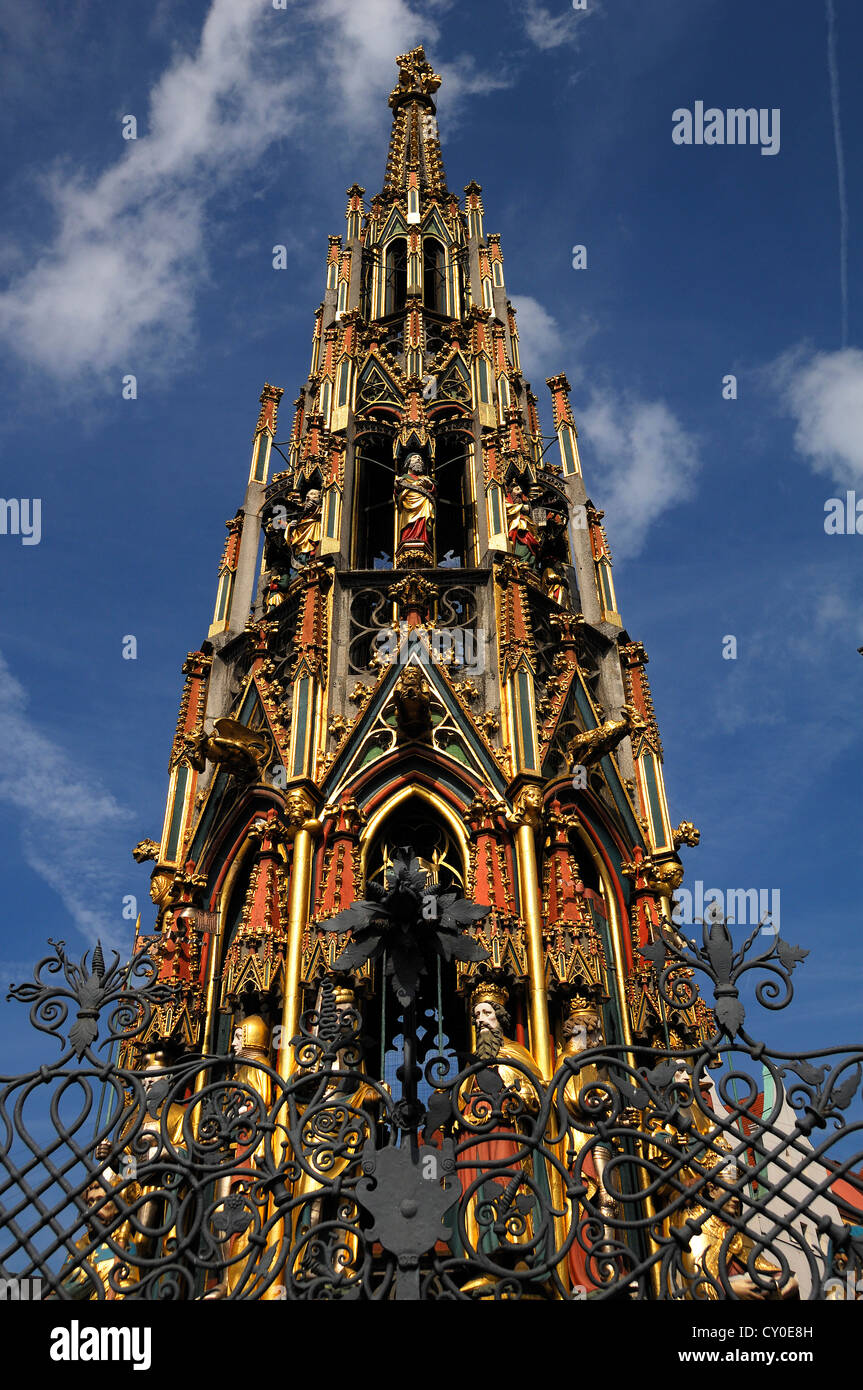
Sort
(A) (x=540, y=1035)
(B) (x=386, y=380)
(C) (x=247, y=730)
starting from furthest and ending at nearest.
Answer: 1. (B) (x=386, y=380)
2. (C) (x=247, y=730)
3. (A) (x=540, y=1035)

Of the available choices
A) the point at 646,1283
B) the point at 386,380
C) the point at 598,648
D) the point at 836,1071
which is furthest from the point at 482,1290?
the point at 386,380

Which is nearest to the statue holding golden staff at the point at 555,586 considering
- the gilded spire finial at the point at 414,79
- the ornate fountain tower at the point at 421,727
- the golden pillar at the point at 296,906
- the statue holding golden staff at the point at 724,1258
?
the ornate fountain tower at the point at 421,727

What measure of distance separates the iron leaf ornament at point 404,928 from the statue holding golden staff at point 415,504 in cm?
1326

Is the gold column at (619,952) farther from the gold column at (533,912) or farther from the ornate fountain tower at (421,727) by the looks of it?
the gold column at (533,912)

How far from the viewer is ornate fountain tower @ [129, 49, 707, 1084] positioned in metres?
15.4

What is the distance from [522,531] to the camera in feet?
68.8

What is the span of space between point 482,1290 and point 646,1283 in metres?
2.52

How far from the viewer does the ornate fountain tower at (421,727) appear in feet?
50.6

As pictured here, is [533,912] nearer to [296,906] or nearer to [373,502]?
[296,906]

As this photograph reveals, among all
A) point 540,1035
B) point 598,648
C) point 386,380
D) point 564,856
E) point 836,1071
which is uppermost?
point 386,380

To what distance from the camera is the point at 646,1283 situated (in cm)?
1305

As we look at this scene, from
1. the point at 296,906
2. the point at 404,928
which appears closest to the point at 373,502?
the point at 296,906
